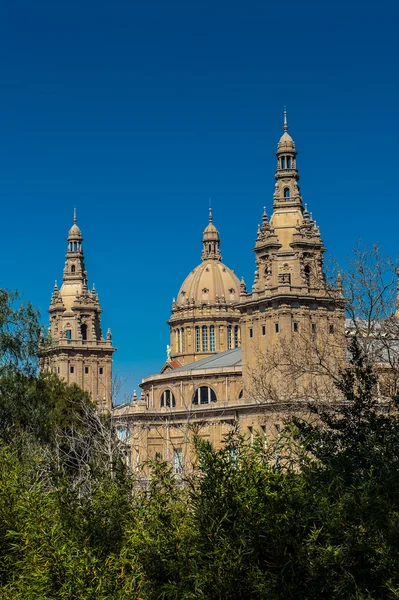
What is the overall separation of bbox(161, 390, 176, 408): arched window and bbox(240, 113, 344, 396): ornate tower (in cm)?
1850

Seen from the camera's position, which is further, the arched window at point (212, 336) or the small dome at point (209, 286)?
the small dome at point (209, 286)

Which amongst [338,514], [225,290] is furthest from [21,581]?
[225,290]

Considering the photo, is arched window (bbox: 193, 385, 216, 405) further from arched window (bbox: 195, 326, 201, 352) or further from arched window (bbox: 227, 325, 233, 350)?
arched window (bbox: 227, 325, 233, 350)

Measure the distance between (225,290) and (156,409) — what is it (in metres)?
43.7

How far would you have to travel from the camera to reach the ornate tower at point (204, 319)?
166 metres

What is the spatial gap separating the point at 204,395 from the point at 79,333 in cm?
3657

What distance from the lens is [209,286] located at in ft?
563

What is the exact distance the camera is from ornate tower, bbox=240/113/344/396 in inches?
4432

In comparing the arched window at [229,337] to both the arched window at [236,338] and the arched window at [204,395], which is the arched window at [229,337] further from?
the arched window at [204,395]

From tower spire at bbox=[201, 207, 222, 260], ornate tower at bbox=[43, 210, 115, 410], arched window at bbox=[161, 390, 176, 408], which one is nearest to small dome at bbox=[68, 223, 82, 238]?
ornate tower at bbox=[43, 210, 115, 410]

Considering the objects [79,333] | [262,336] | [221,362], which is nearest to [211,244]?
[79,333]

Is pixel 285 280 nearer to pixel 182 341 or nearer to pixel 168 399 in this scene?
pixel 168 399

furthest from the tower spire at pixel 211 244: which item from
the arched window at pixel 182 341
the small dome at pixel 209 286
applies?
the arched window at pixel 182 341

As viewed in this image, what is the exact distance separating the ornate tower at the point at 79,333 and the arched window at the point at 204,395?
1035 inches
